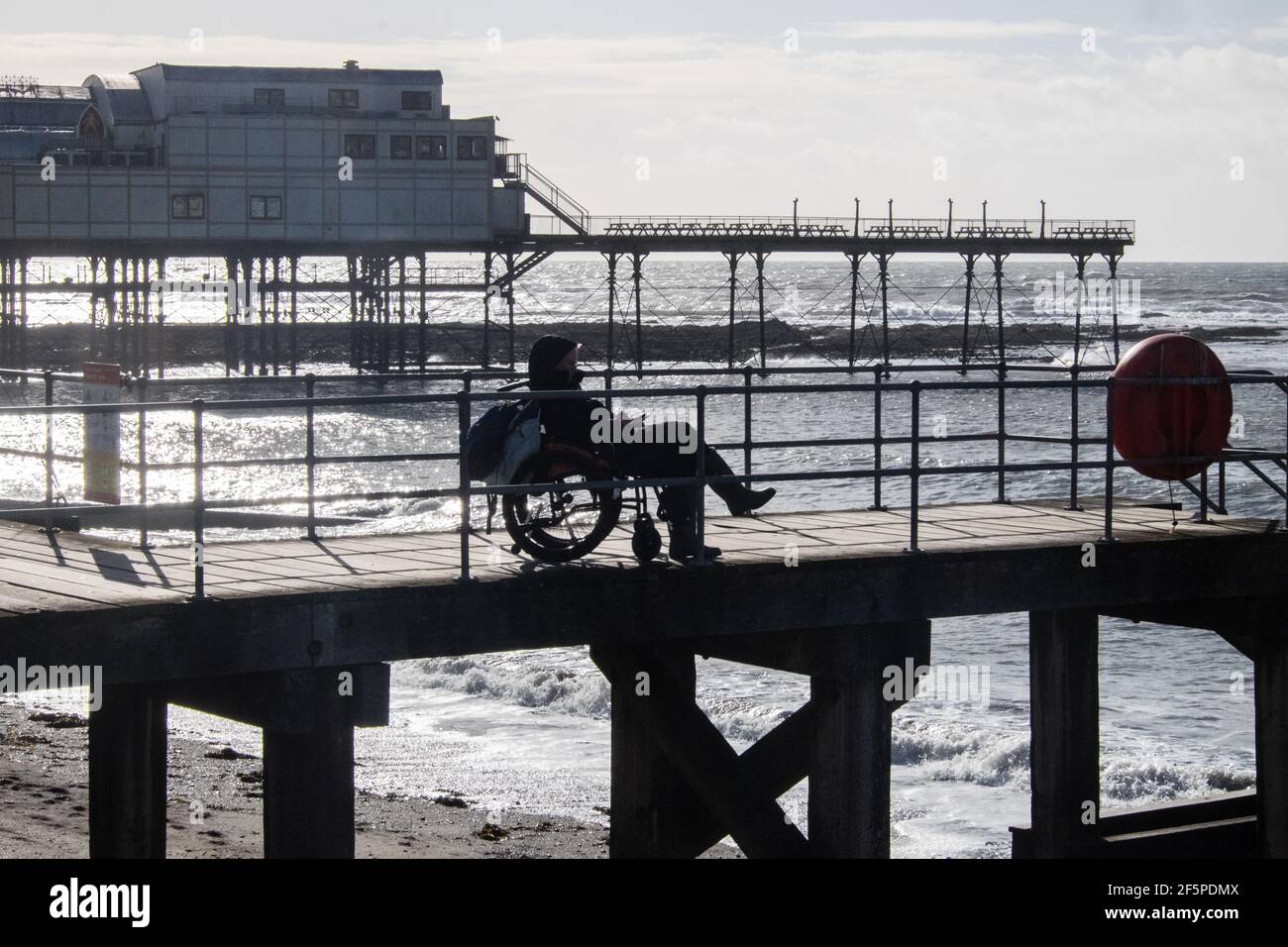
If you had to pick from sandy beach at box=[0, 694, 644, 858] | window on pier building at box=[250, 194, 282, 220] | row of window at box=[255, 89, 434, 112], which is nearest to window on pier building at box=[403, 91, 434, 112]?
row of window at box=[255, 89, 434, 112]

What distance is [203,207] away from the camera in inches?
2130

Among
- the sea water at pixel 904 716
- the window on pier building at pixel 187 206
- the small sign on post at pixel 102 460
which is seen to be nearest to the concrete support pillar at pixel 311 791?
the small sign on post at pixel 102 460

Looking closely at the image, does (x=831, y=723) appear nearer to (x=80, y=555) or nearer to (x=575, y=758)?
(x=80, y=555)

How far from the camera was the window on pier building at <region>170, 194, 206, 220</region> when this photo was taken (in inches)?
2112

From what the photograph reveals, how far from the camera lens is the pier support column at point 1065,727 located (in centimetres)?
1083

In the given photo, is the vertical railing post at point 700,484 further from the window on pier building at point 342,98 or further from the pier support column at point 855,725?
the window on pier building at point 342,98

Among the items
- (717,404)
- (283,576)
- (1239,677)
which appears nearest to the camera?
(283,576)

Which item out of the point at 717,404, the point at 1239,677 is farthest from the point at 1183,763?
the point at 717,404

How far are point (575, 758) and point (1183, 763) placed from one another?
646 cm

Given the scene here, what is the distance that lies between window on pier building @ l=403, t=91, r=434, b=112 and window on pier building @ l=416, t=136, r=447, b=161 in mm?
1218

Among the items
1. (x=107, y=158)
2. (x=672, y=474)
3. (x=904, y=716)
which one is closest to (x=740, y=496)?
(x=672, y=474)

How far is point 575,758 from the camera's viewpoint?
61.7ft

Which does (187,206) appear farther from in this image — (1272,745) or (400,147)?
(1272,745)
